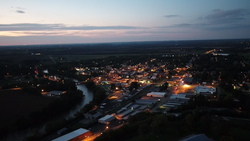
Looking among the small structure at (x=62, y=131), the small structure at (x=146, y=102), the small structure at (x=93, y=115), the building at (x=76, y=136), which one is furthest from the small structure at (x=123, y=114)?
the small structure at (x=62, y=131)

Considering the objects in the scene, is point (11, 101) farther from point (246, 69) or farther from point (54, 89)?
point (246, 69)

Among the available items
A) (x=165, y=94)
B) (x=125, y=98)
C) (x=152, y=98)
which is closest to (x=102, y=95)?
(x=125, y=98)

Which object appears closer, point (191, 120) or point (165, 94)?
point (191, 120)

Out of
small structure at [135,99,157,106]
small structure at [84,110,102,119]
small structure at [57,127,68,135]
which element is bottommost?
small structure at [57,127,68,135]

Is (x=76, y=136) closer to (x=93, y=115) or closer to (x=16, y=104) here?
(x=93, y=115)

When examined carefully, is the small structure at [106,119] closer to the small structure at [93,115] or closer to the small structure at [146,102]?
the small structure at [93,115]

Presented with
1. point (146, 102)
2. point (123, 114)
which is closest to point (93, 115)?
point (123, 114)

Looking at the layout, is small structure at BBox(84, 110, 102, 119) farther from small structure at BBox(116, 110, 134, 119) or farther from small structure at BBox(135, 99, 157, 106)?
small structure at BBox(135, 99, 157, 106)

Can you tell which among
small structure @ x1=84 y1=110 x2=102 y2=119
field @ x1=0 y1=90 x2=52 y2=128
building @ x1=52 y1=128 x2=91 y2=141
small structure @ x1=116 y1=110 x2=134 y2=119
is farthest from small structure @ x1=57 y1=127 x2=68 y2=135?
field @ x1=0 y1=90 x2=52 y2=128
